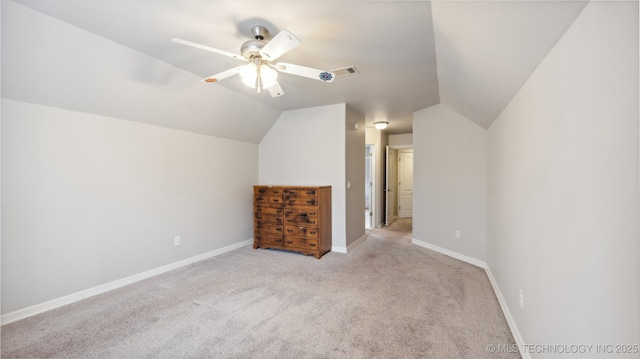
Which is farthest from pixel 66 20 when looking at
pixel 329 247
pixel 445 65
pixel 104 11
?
pixel 329 247

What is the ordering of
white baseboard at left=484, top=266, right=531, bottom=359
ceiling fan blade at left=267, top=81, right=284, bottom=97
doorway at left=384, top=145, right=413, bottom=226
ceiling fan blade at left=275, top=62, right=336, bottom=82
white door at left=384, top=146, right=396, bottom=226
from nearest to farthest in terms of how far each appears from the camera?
white baseboard at left=484, top=266, right=531, bottom=359 < ceiling fan blade at left=275, top=62, right=336, bottom=82 < ceiling fan blade at left=267, top=81, right=284, bottom=97 < white door at left=384, top=146, right=396, bottom=226 < doorway at left=384, top=145, right=413, bottom=226

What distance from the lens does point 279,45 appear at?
5.92 feet

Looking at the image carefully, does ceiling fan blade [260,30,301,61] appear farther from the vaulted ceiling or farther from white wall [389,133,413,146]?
white wall [389,133,413,146]

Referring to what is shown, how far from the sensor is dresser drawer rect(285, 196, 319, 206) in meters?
4.00

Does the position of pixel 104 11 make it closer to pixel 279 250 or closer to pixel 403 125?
pixel 279 250

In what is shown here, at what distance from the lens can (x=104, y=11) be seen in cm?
188

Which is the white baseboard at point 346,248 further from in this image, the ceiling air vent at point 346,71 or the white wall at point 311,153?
the ceiling air vent at point 346,71

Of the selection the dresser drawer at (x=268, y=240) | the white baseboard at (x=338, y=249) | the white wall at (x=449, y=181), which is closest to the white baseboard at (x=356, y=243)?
the white baseboard at (x=338, y=249)

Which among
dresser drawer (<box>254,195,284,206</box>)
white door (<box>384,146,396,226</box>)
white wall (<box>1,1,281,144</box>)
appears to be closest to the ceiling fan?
white wall (<box>1,1,281,144</box>)

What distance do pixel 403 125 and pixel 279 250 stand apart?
12.9 ft

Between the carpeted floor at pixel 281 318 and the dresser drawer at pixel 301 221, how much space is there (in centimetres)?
74

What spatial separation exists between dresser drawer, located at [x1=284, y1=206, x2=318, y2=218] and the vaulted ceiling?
182cm

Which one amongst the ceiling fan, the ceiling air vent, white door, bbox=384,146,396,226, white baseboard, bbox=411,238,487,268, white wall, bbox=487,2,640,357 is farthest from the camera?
white door, bbox=384,146,396,226

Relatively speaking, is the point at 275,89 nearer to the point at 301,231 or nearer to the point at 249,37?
the point at 249,37
